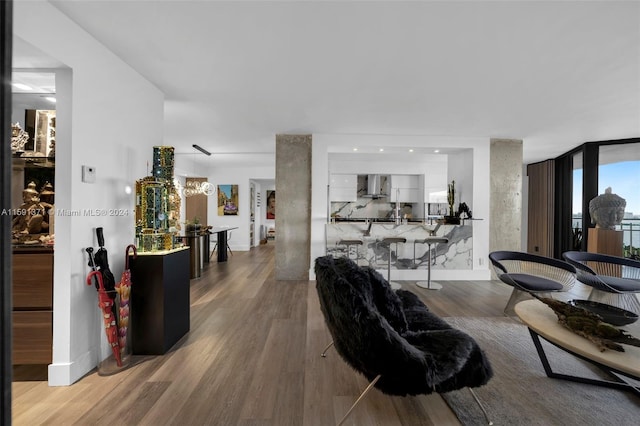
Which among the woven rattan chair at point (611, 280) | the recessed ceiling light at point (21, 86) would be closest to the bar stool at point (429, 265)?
the woven rattan chair at point (611, 280)

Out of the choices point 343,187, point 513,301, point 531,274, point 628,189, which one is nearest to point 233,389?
point 513,301

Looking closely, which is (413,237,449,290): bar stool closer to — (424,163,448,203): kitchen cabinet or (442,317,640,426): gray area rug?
(442,317,640,426): gray area rug

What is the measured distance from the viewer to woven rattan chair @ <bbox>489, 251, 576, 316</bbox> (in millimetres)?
3035

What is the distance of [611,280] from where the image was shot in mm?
3111

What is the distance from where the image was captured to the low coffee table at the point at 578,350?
1492 millimetres

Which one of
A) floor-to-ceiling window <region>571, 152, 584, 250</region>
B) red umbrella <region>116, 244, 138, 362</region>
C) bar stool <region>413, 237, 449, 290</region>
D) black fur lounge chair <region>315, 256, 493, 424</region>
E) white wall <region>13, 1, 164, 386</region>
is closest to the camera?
black fur lounge chair <region>315, 256, 493, 424</region>

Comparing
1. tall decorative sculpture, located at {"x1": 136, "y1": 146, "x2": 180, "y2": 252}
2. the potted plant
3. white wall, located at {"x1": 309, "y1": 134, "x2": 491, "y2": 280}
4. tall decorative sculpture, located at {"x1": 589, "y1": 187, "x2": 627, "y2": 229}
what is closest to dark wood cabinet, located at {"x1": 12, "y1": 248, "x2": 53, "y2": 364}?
tall decorative sculpture, located at {"x1": 136, "y1": 146, "x2": 180, "y2": 252}

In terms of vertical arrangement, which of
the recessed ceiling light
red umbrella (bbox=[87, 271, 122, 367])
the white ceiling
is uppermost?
the white ceiling

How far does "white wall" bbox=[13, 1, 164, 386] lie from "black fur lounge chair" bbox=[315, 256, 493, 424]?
193 centimetres

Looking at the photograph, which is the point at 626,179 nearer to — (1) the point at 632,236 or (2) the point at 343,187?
(1) the point at 632,236

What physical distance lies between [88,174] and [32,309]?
1.10 metres

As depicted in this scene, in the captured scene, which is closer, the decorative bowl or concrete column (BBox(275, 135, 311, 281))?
the decorative bowl

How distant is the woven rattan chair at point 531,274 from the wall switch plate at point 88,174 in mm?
4262

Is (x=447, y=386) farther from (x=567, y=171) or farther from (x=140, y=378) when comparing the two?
(x=567, y=171)
